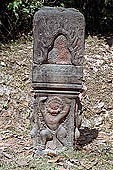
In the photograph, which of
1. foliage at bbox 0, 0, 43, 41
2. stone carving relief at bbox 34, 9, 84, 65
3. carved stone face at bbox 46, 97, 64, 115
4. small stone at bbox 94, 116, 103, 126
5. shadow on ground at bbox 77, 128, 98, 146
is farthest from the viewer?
foliage at bbox 0, 0, 43, 41

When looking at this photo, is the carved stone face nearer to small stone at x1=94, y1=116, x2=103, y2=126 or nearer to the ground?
the ground

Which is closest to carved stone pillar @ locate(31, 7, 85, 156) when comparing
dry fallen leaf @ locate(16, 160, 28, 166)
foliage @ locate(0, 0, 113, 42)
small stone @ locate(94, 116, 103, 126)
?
dry fallen leaf @ locate(16, 160, 28, 166)

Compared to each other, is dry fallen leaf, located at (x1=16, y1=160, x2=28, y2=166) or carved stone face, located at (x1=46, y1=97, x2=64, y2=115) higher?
carved stone face, located at (x1=46, y1=97, x2=64, y2=115)

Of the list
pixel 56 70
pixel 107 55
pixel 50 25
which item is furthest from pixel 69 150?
pixel 107 55

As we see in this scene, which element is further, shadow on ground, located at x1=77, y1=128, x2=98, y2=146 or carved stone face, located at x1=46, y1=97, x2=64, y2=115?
shadow on ground, located at x1=77, y1=128, x2=98, y2=146

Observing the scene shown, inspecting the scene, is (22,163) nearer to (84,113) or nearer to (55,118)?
(55,118)

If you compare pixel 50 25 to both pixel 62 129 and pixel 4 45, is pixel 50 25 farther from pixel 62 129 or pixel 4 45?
pixel 4 45

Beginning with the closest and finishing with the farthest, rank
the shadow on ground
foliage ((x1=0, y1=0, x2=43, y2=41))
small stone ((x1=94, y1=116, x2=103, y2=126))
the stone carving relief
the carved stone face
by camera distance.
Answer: the stone carving relief, the carved stone face, the shadow on ground, small stone ((x1=94, y1=116, x2=103, y2=126)), foliage ((x1=0, y1=0, x2=43, y2=41))

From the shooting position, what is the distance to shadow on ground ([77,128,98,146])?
5.12 metres

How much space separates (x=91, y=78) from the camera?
694 cm

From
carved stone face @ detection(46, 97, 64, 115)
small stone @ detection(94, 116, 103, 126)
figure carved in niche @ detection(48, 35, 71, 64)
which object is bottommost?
small stone @ detection(94, 116, 103, 126)

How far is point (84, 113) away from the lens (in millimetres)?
6109

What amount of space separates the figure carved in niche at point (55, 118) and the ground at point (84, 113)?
0.22 meters

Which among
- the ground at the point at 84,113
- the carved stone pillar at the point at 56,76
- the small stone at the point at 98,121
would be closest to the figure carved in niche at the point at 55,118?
the carved stone pillar at the point at 56,76
